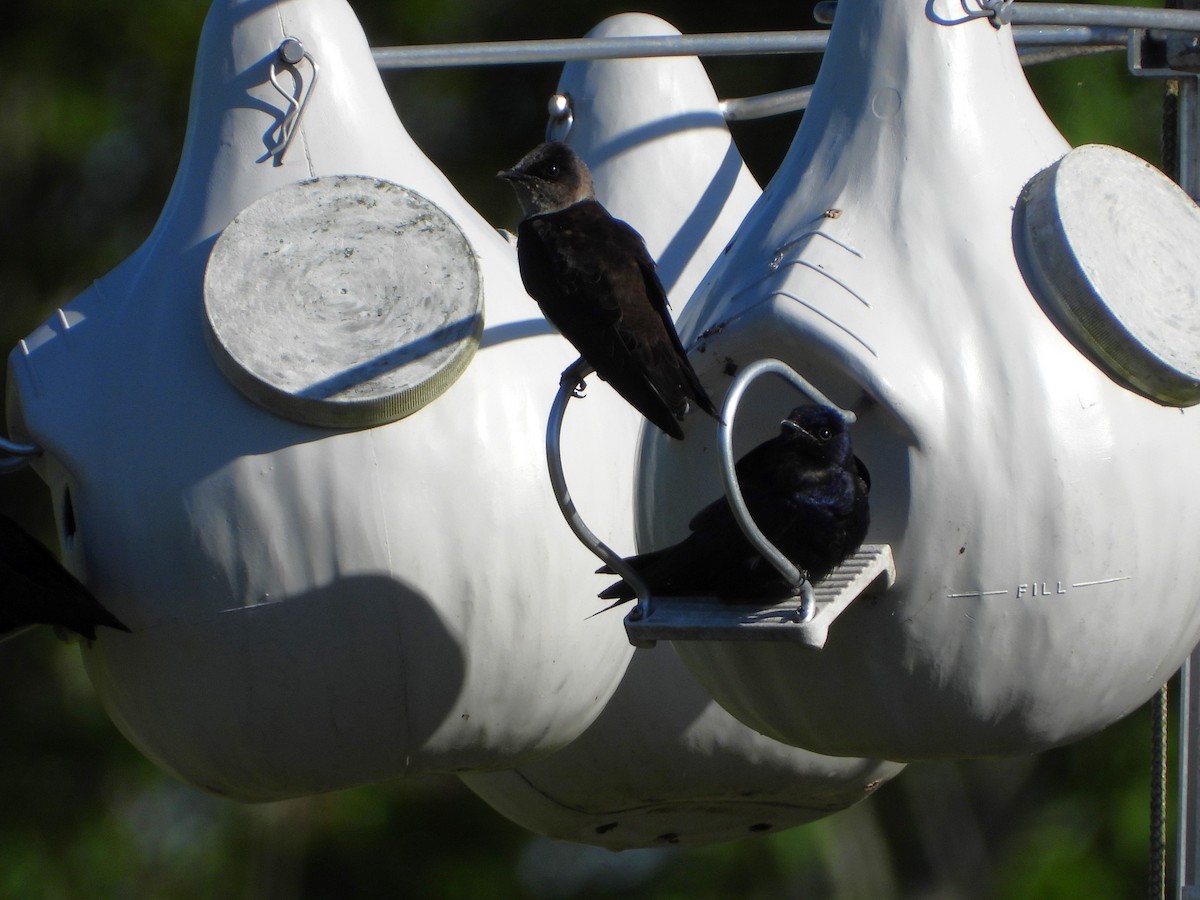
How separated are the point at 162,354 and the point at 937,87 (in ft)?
4.18

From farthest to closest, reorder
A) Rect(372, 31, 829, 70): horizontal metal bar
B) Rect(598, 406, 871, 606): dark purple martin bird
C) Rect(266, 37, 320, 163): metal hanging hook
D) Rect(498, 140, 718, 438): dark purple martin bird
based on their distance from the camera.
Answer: Rect(372, 31, 829, 70): horizontal metal bar → Rect(266, 37, 320, 163): metal hanging hook → Rect(498, 140, 718, 438): dark purple martin bird → Rect(598, 406, 871, 606): dark purple martin bird

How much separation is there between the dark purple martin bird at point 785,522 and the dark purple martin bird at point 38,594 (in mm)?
872

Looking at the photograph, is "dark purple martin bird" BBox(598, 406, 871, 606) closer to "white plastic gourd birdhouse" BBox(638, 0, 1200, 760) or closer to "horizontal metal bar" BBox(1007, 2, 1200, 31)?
"white plastic gourd birdhouse" BBox(638, 0, 1200, 760)

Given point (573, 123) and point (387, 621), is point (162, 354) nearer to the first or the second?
point (387, 621)

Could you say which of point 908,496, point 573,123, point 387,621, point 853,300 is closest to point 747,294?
point 853,300

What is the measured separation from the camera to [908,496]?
8.41 ft

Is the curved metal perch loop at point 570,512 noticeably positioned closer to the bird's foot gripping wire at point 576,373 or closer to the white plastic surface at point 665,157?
the bird's foot gripping wire at point 576,373

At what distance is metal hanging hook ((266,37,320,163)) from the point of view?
125 inches

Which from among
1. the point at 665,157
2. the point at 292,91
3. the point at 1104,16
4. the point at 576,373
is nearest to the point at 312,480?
the point at 576,373

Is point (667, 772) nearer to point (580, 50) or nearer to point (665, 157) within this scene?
point (665, 157)

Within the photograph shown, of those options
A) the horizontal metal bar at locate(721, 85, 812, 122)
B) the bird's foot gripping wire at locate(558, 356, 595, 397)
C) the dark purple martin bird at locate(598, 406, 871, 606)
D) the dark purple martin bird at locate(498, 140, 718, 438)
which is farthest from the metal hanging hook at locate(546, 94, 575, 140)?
the dark purple martin bird at locate(598, 406, 871, 606)

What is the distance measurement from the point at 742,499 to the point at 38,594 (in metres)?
1.21

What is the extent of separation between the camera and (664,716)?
139 inches

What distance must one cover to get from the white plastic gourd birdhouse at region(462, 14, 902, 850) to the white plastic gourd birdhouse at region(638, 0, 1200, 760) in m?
0.67
